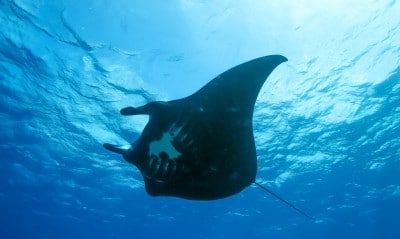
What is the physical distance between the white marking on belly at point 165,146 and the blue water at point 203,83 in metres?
5.90

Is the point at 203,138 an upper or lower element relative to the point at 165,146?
upper

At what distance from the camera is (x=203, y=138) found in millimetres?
4492

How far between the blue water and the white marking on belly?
5.90 meters

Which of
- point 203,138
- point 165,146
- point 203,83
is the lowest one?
point 165,146

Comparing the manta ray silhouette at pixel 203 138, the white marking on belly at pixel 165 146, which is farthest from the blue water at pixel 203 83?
the white marking on belly at pixel 165 146

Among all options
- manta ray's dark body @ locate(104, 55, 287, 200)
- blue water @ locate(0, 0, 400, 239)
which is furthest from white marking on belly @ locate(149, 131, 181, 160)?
blue water @ locate(0, 0, 400, 239)

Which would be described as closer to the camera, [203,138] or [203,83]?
[203,138]

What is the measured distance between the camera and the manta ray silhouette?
4.35 metres

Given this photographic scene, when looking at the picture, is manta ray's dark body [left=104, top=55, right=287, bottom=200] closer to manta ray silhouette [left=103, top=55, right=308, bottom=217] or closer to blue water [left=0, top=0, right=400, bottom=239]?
manta ray silhouette [left=103, top=55, right=308, bottom=217]

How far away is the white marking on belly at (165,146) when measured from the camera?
4457 millimetres

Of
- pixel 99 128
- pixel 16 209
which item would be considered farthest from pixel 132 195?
pixel 16 209

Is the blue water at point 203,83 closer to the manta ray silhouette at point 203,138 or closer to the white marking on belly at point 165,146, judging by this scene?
the manta ray silhouette at point 203,138

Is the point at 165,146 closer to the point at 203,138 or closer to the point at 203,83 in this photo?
the point at 203,138

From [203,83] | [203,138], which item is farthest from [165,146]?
[203,83]
